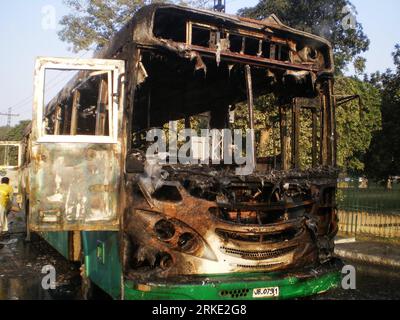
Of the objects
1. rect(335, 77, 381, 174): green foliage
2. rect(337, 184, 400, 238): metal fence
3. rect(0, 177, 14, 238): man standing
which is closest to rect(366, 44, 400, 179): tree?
rect(335, 77, 381, 174): green foliage

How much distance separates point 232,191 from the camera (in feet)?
14.1

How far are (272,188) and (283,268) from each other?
0.78m

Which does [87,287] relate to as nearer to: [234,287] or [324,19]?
[234,287]

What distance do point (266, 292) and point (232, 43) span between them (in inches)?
102

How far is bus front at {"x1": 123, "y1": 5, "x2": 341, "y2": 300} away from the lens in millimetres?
4023

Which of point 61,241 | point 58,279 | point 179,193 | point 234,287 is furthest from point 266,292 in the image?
point 58,279

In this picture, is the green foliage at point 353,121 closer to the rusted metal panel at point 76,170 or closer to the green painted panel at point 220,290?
the green painted panel at point 220,290

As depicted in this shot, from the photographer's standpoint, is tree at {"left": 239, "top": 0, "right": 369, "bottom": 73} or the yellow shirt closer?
the yellow shirt

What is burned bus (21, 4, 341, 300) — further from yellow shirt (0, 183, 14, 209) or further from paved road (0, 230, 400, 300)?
yellow shirt (0, 183, 14, 209)

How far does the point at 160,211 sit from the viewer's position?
400cm

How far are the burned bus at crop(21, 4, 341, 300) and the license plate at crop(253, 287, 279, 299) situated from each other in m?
0.01

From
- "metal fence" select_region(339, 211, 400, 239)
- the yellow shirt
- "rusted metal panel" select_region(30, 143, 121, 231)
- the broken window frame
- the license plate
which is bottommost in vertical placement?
"metal fence" select_region(339, 211, 400, 239)
